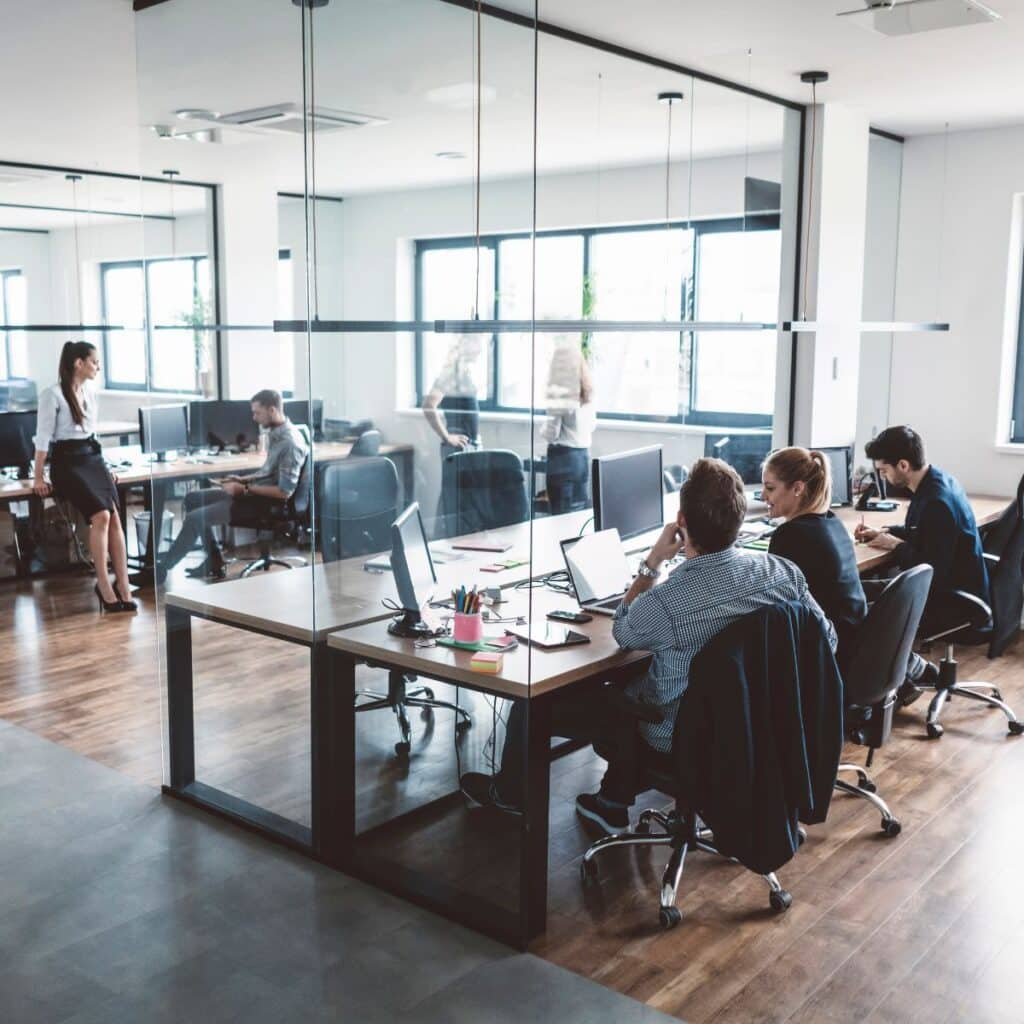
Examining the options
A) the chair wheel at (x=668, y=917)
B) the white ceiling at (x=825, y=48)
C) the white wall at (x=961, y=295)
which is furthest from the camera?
the white wall at (x=961, y=295)

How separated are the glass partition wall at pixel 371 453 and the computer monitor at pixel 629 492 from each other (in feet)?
0.05

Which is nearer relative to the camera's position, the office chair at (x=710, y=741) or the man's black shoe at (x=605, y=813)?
the office chair at (x=710, y=741)

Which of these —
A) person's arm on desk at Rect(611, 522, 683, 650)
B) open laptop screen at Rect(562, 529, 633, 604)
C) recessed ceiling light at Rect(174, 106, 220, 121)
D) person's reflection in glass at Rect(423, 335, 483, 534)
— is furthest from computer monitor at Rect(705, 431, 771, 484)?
recessed ceiling light at Rect(174, 106, 220, 121)

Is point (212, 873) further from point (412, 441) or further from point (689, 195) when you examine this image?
point (689, 195)

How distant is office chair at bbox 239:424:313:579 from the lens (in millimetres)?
3559

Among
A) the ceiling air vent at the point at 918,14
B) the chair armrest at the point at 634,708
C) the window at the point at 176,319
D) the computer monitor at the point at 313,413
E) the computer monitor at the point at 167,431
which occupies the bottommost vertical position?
the chair armrest at the point at 634,708

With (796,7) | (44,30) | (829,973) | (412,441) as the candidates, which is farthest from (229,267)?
(829,973)

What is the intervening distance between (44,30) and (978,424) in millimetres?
5101

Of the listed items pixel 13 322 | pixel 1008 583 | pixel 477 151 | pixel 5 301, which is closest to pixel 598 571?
pixel 477 151

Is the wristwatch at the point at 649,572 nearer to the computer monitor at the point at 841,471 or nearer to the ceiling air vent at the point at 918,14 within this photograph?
the ceiling air vent at the point at 918,14

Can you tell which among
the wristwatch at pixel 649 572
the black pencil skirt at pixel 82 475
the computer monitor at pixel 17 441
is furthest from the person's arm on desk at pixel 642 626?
the computer monitor at pixel 17 441

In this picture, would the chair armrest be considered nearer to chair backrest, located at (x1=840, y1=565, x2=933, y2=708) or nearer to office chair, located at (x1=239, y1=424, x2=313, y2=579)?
chair backrest, located at (x1=840, y1=565, x2=933, y2=708)

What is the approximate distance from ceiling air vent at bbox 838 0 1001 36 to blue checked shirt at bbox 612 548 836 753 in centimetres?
191

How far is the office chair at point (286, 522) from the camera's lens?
3.56m
